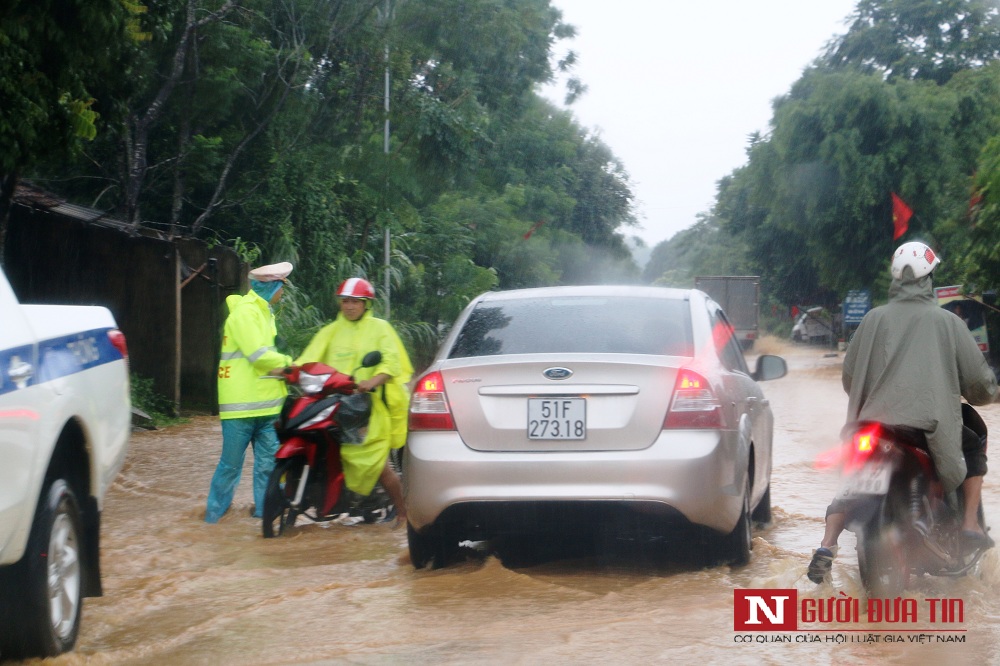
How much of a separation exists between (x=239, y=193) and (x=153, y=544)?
565 inches

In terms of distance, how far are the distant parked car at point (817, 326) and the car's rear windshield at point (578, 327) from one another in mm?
47169

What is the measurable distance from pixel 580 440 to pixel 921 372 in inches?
62.4

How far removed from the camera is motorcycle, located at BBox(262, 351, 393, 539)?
7703 millimetres

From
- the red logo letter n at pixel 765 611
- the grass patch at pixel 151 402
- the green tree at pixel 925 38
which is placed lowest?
the grass patch at pixel 151 402

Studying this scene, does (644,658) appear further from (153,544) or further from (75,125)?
(75,125)

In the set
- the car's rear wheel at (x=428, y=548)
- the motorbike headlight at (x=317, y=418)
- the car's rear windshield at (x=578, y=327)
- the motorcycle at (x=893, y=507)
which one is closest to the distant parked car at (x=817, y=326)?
the motorbike headlight at (x=317, y=418)

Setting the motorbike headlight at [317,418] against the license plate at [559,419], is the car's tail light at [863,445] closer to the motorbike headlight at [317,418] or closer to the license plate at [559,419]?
the license plate at [559,419]

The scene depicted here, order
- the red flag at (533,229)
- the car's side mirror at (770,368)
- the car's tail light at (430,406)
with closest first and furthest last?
the car's tail light at (430,406) → the car's side mirror at (770,368) → the red flag at (533,229)

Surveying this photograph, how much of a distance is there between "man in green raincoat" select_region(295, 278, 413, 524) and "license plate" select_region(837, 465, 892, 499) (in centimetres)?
334

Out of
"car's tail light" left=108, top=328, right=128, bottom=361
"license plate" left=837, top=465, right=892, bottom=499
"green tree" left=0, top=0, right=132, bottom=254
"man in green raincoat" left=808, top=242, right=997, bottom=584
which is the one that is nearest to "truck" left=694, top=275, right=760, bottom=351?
"green tree" left=0, top=0, right=132, bottom=254

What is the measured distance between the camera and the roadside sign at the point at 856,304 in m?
40.4

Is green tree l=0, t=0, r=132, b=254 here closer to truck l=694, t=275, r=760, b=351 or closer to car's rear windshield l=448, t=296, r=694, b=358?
car's rear windshield l=448, t=296, r=694, b=358

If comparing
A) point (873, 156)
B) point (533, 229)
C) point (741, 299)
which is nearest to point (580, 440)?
point (873, 156)

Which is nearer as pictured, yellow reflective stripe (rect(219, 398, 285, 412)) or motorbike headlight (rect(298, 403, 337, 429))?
motorbike headlight (rect(298, 403, 337, 429))
